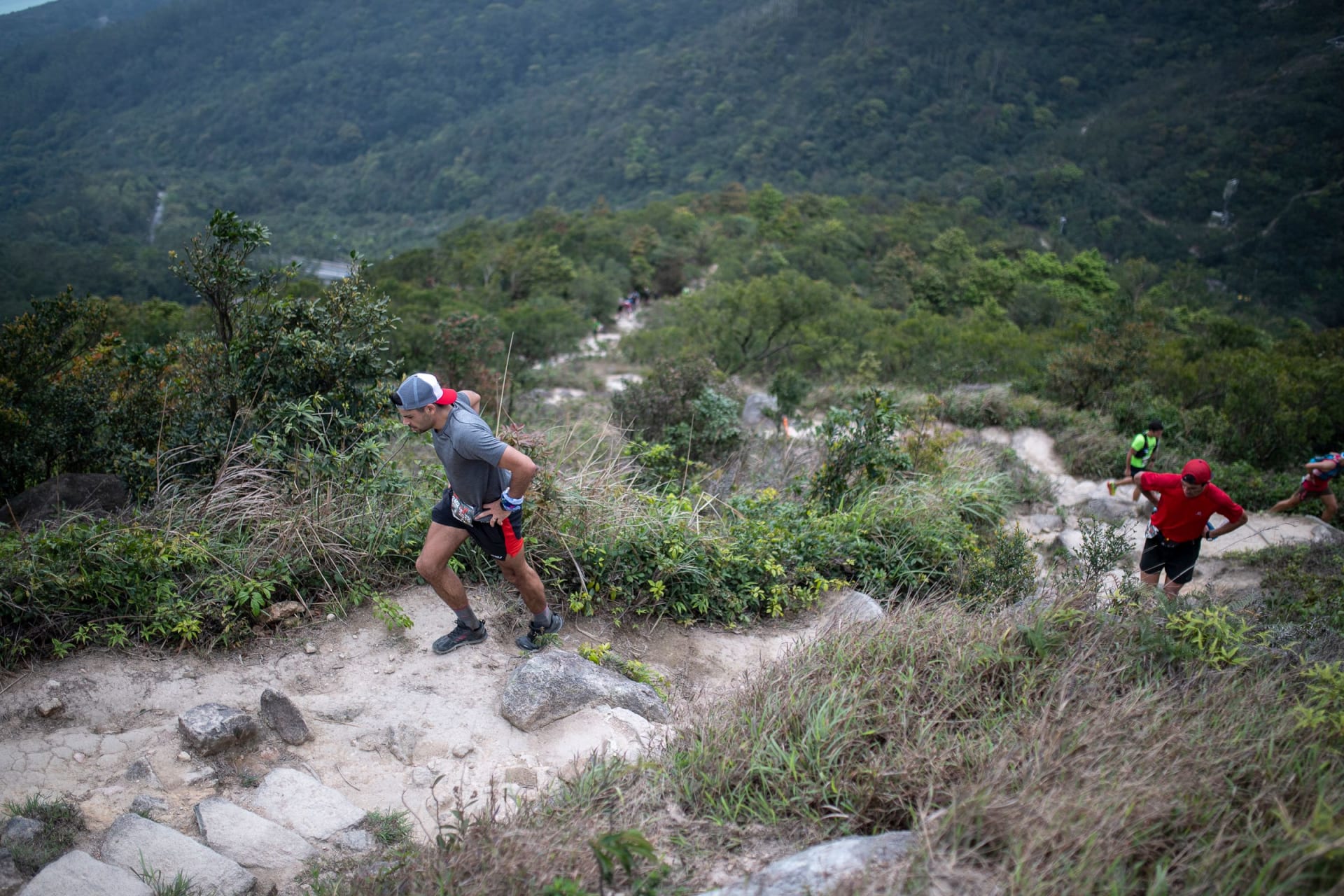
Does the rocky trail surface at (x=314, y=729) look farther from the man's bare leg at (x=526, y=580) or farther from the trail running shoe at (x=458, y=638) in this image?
the man's bare leg at (x=526, y=580)

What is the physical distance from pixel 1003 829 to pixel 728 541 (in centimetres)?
258

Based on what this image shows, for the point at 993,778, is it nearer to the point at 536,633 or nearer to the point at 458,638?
the point at 536,633

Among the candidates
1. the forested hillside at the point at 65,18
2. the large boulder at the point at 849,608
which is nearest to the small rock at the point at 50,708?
the large boulder at the point at 849,608

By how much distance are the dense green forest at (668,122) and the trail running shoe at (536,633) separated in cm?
2506

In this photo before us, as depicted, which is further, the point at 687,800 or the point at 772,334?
the point at 772,334

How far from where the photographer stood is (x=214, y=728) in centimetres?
312

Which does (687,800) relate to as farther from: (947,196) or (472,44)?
(472,44)

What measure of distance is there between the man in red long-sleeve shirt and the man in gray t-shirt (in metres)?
4.16

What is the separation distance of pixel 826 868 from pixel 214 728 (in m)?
2.51

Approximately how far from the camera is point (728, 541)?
4707 mm

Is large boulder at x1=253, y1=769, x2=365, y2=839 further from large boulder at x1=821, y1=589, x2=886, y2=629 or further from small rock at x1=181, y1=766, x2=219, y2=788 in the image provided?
large boulder at x1=821, y1=589, x2=886, y2=629

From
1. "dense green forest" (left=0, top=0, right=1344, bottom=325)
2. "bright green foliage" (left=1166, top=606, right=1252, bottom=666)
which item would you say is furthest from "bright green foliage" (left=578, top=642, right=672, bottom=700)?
"dense green forest" (left=0, top=0, right=1344, bottom=325)

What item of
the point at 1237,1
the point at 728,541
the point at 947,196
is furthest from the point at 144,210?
the point at 1237,1

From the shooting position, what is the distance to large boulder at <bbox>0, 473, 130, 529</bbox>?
191 inches
